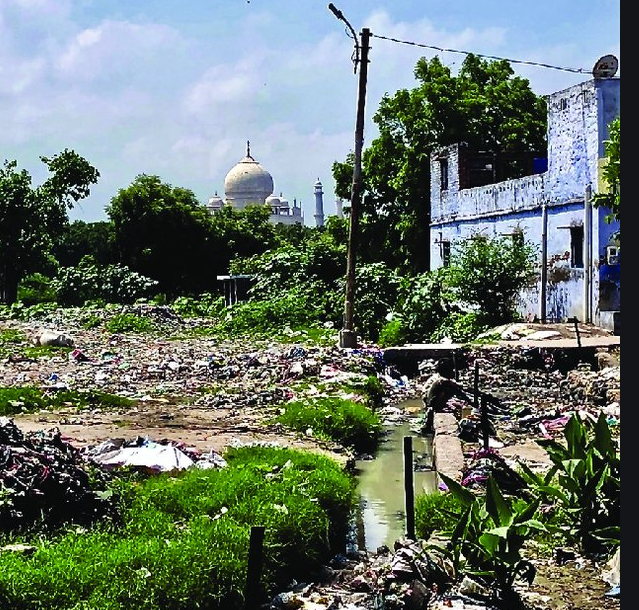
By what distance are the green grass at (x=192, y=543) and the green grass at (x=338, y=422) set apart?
2313 millimetres

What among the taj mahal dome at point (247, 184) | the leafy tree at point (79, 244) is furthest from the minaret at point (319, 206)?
the leafy tree at point (79, 244)

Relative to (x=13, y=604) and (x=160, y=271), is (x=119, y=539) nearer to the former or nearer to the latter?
(x=13, y=604)

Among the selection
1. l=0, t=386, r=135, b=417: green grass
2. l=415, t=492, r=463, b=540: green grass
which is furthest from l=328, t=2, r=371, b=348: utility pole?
l=415, t=492, r=463, b=540: green grass

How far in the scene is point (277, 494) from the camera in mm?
6727

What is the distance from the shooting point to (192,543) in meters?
5.40

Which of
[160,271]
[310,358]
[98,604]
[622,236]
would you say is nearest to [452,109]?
[160,271]

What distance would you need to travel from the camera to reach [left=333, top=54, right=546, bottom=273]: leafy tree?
2984 centimetres

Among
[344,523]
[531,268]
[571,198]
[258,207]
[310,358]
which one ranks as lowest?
[344,523]

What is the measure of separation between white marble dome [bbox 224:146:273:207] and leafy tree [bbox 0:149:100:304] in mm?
38722

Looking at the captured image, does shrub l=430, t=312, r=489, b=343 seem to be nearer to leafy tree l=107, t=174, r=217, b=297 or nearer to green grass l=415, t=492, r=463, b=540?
green grass l=415, t=492, r=463, b=540

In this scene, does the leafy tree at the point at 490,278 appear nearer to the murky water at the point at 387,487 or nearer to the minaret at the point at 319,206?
the murky water at the point at 387,487

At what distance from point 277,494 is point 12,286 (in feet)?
96.4

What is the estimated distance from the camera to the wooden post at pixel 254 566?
461cm

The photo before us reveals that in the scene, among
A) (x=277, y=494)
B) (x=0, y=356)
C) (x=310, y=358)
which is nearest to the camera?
(x=277, y=494)
